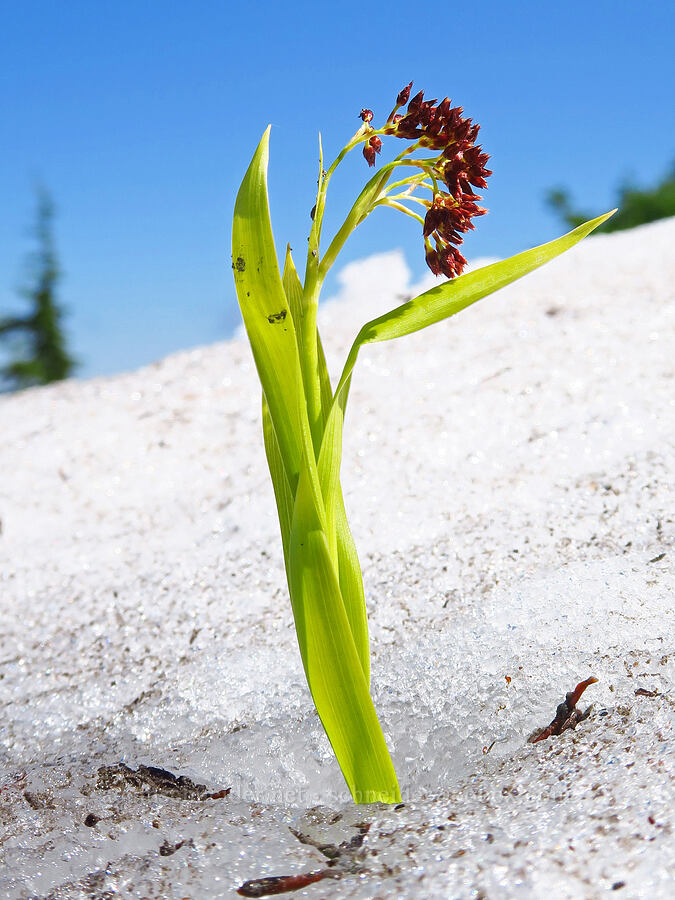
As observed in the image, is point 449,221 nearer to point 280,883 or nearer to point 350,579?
point 350,579

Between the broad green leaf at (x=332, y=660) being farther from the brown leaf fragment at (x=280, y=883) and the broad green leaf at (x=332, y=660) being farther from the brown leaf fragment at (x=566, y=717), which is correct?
the brown leaf fragment at (x=566, y=717)

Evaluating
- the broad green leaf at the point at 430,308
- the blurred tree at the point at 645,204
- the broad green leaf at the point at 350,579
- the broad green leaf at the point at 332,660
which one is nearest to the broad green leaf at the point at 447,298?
the broad green leaf at the point at 430,308

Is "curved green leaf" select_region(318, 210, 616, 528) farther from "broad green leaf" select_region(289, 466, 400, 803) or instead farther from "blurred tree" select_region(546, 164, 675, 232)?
"blurred tree" select_region(546, 164, 675, 232)

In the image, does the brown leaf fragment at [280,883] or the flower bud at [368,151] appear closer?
the brown leaf fragment at [280,883]

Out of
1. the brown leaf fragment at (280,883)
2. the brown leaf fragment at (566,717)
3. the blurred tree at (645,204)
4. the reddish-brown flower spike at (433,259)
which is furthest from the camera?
the blurred tree at (645,204)

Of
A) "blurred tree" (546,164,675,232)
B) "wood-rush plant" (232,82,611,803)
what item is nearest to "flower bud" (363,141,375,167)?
"wood-rush plant" (232,82,611,803)

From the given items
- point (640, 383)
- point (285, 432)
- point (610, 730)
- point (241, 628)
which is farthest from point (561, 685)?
point (640, 383)

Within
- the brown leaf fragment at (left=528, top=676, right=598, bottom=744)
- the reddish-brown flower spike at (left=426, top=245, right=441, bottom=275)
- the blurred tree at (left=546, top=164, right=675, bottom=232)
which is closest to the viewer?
the reddish-brown flower spike at (left=426, top=245, right=441, bottom=275)
